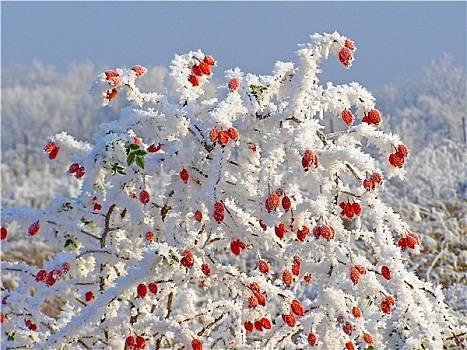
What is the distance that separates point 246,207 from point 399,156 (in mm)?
803

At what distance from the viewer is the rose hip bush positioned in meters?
2.75

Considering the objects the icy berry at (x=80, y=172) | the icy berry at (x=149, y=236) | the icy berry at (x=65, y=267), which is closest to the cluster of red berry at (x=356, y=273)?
the icy berry at (x=149, y=236)

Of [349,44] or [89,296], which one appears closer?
[349,44]

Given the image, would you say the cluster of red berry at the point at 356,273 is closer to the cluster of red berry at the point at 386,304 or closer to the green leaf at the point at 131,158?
the cluster of red berry at the point at 386,304

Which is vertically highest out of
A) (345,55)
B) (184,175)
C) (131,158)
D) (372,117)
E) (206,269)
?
(345,55)

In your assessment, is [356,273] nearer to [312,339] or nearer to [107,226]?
[312,339]

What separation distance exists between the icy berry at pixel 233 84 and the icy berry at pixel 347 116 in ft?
1.75

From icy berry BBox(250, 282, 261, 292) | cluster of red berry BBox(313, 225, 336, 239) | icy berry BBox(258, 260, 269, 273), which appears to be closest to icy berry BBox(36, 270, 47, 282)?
icy berry BBox(250, 282, 261, 292)

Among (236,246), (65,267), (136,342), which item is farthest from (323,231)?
(65,267)

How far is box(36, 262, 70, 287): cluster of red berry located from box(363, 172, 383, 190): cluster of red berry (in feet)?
5.66

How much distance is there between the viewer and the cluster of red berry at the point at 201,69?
3.39 meters

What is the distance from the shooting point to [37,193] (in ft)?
81.4

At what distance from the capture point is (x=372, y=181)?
8.82 ft

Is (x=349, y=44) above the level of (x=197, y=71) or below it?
below
